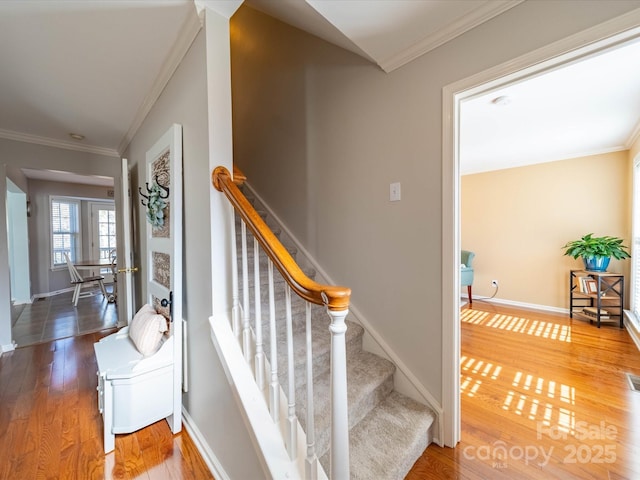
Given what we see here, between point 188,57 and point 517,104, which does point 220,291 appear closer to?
point 188,57

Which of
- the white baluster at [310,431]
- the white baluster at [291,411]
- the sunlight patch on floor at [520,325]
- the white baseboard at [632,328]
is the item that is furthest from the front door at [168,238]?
the white baseboard at [632,328]

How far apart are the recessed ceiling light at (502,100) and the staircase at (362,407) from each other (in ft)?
7.40

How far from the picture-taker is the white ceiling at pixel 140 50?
132 cm

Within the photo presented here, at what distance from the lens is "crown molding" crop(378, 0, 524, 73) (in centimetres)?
123

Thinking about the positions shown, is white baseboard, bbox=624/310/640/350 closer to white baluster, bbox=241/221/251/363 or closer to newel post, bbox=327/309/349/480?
newel post, bbox=327/309/349/480

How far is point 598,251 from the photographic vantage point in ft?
11.0

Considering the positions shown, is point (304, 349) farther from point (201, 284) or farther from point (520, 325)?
point (520, 325)

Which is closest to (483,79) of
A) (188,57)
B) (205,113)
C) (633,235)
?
(205,113)

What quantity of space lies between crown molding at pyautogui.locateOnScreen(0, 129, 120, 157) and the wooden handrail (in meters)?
3.10

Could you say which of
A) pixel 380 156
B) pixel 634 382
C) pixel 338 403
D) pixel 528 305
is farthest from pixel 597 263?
pixel 338 403

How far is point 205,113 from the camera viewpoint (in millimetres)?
1359

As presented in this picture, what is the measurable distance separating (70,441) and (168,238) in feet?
4.34

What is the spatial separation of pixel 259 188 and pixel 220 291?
1.85m

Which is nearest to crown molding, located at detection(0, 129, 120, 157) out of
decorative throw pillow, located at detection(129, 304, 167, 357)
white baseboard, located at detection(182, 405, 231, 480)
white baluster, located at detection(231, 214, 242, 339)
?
decorative throw pillow, located at detection(129, 304, 167, 357)
